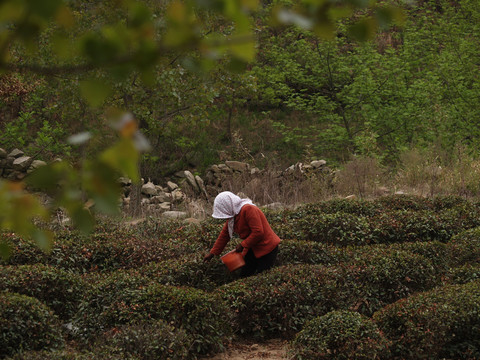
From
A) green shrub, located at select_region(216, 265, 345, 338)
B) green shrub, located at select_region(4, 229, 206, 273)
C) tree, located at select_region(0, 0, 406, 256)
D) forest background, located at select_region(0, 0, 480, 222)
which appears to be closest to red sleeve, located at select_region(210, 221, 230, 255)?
green shrub, located at select_region(216, 265, 345, 338)

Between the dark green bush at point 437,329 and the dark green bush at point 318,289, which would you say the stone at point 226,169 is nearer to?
the dark green bush at point 318,289

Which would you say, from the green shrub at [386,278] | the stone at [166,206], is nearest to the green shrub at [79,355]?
the green shrub at [386,278]

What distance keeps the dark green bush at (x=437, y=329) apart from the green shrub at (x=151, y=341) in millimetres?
1721

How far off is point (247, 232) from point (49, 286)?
2145 mm

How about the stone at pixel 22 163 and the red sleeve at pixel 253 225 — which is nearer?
the red sleeve at pixel 253 225

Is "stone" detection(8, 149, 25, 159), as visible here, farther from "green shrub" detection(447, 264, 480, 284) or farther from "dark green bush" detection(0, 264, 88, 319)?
"green shrub" detection(447, 264, 480, 284)

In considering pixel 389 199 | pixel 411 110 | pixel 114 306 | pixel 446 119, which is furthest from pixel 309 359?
pixel 411 110

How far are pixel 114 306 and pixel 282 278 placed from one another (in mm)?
1675

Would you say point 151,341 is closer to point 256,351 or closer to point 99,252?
point 256,351

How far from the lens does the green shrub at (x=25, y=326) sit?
4723mm

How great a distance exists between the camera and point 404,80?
18266mm

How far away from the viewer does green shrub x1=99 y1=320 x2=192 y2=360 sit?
4648 mm

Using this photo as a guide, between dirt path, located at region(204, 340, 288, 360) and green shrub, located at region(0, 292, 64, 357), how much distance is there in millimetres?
1347

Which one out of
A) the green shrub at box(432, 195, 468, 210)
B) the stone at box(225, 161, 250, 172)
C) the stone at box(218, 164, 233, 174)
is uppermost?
the green shrub at box(432, 195, 468, 210)
